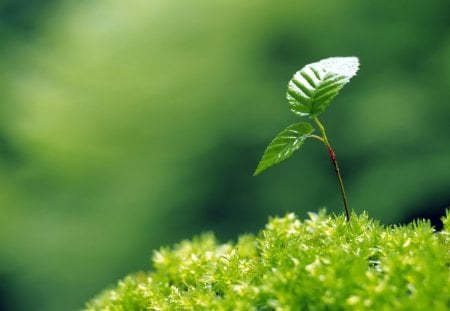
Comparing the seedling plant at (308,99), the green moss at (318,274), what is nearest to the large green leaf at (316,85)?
the seedling plant at (308,99)

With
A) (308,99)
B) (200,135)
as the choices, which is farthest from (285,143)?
(200,135)

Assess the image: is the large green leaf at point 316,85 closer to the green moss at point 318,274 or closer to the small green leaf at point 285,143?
the small green leaf at point 285,143

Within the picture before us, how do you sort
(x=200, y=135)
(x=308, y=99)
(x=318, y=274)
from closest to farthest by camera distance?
(x=318, y=274) < (x=308, y=99) < (x=200, y=135)

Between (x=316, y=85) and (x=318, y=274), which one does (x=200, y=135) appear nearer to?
(x=316, y=85)

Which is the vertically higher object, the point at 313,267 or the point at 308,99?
the point at 308,99

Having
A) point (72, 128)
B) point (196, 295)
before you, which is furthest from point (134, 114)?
point (196, 295)
